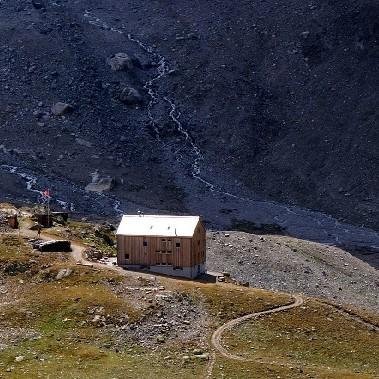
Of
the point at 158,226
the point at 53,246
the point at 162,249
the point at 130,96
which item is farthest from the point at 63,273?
the point at 130,96

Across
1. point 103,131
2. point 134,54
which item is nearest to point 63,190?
point 103,131

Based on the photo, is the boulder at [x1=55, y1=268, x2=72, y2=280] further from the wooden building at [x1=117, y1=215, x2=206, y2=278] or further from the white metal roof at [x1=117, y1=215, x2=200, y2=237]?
the white metal roof at [x1=117, y1=215, x2=200, y2=237]

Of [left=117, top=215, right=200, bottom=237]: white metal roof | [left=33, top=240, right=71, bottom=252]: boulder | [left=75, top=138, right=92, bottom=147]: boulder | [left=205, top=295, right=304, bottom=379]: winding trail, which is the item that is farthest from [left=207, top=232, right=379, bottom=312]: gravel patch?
[left=75, top=138, right=92, bottom=147]: boulder

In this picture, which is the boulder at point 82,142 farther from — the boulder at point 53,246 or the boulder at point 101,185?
the boulder at point 53,246

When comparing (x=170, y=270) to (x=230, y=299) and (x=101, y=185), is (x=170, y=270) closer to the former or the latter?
(x=230, y=299)

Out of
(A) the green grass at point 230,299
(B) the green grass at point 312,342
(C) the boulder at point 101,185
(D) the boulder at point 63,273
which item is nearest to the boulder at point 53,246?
(D) the boulder at point 63,273
